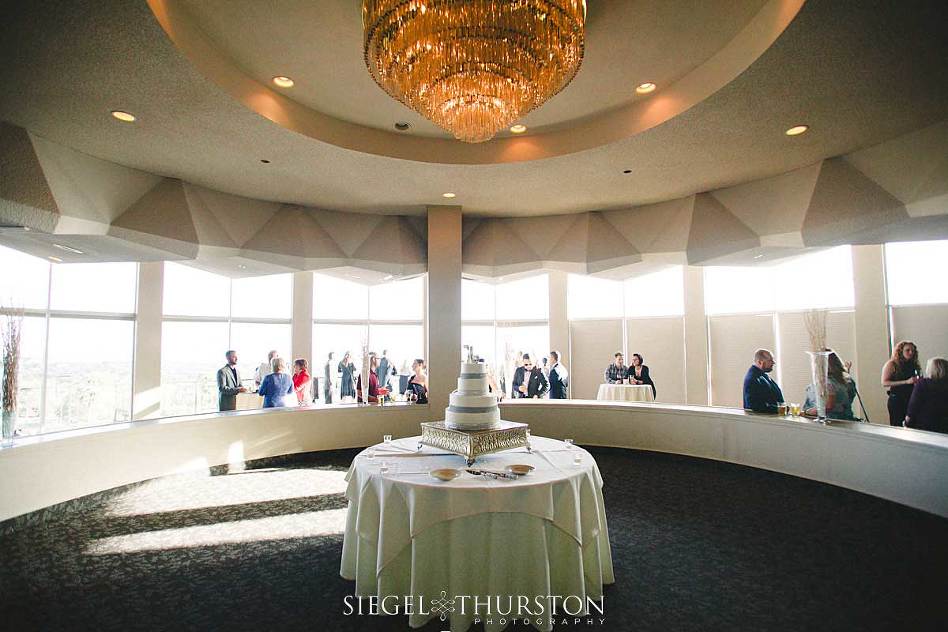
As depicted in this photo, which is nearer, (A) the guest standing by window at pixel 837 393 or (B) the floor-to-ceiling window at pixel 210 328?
(A) the guest standing by window at pixel 837 393

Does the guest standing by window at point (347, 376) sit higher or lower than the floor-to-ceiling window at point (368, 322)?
lower

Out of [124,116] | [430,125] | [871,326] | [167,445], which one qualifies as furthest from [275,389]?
[871,326]

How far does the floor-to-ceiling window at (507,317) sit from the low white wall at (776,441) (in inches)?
200

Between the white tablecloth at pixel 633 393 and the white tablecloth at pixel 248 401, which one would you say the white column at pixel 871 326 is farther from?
the white tablecloth at pixel 248 401

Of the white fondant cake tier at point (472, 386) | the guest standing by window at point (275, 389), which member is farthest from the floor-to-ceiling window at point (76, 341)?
the white fondant cake tier at point (472, 386)

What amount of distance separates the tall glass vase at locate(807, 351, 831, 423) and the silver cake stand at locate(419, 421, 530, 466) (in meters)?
4.01

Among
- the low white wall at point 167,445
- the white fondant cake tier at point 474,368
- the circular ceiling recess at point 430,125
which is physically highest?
the circular ceiling recess at point 430,125

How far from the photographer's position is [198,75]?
12.4 ft

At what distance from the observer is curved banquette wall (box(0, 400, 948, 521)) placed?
4.53m

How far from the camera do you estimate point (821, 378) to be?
5.58 m

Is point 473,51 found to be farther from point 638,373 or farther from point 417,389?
point 638,373

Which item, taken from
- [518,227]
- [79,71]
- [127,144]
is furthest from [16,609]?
[518,227]

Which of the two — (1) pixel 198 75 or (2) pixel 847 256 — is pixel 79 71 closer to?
(1) pixel 198 75

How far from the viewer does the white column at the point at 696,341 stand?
1069 centimetres
